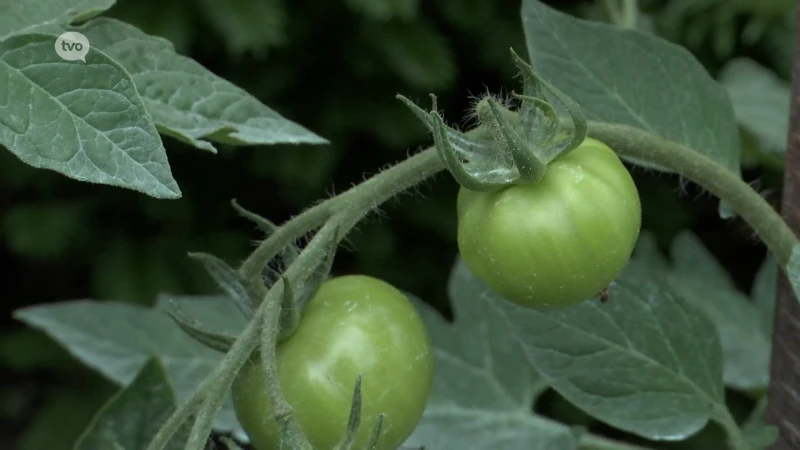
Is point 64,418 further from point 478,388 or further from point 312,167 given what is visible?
point 478,388

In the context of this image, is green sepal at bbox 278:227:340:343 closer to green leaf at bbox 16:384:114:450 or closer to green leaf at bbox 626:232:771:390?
green leaf at bbox 626:232:771:390

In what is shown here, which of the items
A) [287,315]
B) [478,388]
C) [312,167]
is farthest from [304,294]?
[312,167]

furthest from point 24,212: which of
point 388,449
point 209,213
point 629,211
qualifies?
point 629,211

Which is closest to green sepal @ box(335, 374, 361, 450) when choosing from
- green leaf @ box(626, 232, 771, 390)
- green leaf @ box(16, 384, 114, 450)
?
green leaf @ box(626, 232, 771, 390)

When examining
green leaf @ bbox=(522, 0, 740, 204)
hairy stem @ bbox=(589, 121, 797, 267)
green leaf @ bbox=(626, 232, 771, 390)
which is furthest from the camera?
green leaf @ bbox=(626, 232, 771, 390)

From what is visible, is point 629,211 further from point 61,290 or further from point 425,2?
point 61,290

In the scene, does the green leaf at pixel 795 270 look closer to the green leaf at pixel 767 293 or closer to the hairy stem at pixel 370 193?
the hairy stem at pixel 370 193
